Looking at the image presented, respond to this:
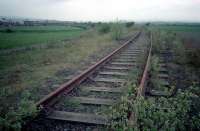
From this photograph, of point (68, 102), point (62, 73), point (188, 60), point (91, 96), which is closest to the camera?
point (68, 102)

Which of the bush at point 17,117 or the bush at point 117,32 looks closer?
the bush at point 17,117

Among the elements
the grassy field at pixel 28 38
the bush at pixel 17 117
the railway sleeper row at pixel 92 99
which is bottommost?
the railway sleeper row at pixel 92 99

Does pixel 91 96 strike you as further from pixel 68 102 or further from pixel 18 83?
pixel 18 83

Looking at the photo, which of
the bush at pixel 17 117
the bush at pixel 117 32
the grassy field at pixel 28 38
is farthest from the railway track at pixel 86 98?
the bush at pixel 117 32

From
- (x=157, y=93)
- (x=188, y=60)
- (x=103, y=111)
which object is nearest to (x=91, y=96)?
(x=103, y=111)

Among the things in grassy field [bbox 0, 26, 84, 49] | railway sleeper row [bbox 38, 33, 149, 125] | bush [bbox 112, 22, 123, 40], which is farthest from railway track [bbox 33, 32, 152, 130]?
bush [bbox 112, 22, 123, 40]

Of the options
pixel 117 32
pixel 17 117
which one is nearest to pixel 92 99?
pixel 17 117

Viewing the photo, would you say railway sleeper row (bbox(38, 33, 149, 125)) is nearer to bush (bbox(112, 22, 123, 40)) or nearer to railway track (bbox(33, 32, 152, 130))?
railway track (bbox(33, 32, 152, 130))

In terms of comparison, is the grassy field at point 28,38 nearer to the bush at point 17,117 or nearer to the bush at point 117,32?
the bush at point 117,32

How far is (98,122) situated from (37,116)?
1.10m

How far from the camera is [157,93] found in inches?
189

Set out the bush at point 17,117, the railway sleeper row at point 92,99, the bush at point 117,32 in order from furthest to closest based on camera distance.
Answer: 1. the bush at point 117,32
2. the railway sleeper row at point 92,99
3. the bush at point 17,117

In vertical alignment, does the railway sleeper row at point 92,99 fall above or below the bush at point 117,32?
below

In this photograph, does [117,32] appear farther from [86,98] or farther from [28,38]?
[86,98]
